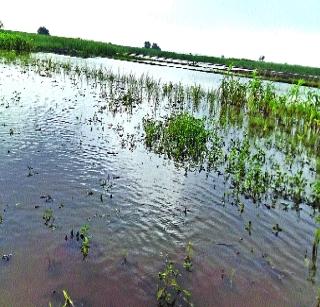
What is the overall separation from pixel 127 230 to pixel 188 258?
170 cm

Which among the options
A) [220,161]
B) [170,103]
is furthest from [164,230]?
[170,103]

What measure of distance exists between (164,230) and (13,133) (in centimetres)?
910

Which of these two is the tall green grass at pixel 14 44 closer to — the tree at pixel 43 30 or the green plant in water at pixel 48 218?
the green plant in water at pixel 48 218

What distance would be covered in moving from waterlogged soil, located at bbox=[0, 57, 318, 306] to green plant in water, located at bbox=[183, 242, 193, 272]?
0.35 feet

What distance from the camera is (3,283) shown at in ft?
20.7

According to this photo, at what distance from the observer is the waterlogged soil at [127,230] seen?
6.66m

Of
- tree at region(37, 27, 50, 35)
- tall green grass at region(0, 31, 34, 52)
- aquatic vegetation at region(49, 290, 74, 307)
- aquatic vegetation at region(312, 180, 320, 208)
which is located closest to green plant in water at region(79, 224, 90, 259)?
aquatic vegetation at region(49, 290, 74, 307)

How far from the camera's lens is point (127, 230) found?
342 inches

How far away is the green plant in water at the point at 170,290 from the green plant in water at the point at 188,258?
32 centimetres

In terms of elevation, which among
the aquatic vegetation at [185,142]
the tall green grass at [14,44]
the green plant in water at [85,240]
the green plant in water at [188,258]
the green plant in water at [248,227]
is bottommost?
the green plant in water at [188,258]

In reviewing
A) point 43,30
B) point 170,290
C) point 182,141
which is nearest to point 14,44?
point 182,141

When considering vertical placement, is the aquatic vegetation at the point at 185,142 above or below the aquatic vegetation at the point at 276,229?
above

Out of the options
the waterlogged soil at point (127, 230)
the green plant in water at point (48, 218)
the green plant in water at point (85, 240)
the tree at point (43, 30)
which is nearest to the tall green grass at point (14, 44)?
the waterlogged soil at point (127, 230)

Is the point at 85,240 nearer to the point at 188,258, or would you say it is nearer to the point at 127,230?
the point at 127,230
